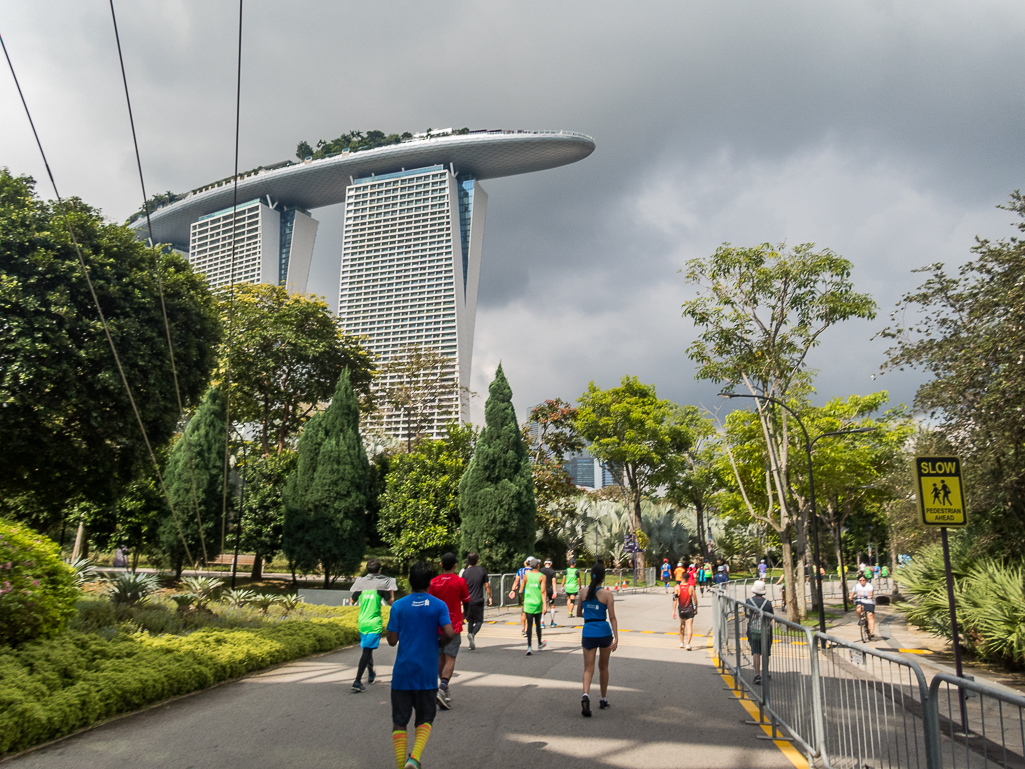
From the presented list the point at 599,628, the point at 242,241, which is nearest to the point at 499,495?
the point at 599,628

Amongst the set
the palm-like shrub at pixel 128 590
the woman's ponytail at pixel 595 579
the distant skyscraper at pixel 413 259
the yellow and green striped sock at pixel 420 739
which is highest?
the distant skyscraper at pixel 413 259

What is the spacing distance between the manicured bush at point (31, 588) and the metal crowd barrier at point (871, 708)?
817 cm

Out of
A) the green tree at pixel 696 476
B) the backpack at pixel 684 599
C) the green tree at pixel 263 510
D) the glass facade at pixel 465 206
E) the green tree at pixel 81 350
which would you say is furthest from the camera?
the glass facade at pixel 465 206

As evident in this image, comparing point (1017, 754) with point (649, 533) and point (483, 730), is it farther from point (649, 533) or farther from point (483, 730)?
point (649, 533)

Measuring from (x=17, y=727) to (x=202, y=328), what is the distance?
16605 millimetres

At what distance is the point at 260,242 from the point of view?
15838 cm

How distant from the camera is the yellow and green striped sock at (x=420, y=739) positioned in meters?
5.17

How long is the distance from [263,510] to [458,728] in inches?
941

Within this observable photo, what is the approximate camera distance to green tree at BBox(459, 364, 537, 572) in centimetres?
2575

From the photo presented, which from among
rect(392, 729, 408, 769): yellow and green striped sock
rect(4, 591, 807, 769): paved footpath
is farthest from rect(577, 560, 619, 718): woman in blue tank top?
rect(392, 729, 408, 769): yellow and green striped sock

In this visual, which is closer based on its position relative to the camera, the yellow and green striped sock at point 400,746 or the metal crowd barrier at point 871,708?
the metal crowd barrier at point 871,708

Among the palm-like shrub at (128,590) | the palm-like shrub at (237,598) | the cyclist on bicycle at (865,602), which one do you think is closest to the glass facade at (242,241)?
the palm-like shrub at (237,598)

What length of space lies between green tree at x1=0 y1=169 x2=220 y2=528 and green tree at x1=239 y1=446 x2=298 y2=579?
8349mm

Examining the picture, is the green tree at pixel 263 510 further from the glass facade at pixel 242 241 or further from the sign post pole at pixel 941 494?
the glass facade at pixel 242 241
